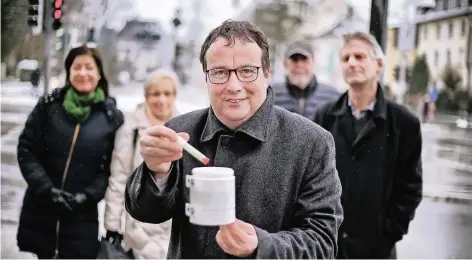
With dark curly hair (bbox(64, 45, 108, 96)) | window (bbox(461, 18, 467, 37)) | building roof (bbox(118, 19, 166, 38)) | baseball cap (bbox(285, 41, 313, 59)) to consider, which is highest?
window (bbox(461, 18, 467, 37))

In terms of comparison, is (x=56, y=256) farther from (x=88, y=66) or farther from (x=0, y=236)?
(x=88, y=66)

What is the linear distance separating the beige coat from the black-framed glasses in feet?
2.98

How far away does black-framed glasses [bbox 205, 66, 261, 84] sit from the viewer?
2.54 feet

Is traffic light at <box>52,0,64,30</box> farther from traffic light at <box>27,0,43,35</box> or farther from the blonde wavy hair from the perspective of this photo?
the blonde wavy hair

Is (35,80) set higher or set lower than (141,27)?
lower

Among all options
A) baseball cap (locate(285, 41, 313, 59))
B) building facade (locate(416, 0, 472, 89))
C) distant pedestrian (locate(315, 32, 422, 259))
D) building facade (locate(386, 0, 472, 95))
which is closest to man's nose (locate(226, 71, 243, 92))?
distant pedestrian (locate(315, 32, 422, 259))

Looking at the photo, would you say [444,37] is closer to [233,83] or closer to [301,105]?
[301,105]

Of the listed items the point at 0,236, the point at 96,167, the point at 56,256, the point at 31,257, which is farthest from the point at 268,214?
the point at 0,236

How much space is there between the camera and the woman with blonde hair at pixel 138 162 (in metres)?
1.67

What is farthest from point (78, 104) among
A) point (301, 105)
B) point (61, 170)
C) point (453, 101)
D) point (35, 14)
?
point (453, 101)

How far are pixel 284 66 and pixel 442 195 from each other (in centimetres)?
229

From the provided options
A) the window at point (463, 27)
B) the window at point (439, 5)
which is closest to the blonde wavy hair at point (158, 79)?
the window at point (439, 5)

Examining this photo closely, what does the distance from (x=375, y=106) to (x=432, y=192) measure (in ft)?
8.54

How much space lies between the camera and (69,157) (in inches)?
69.0
